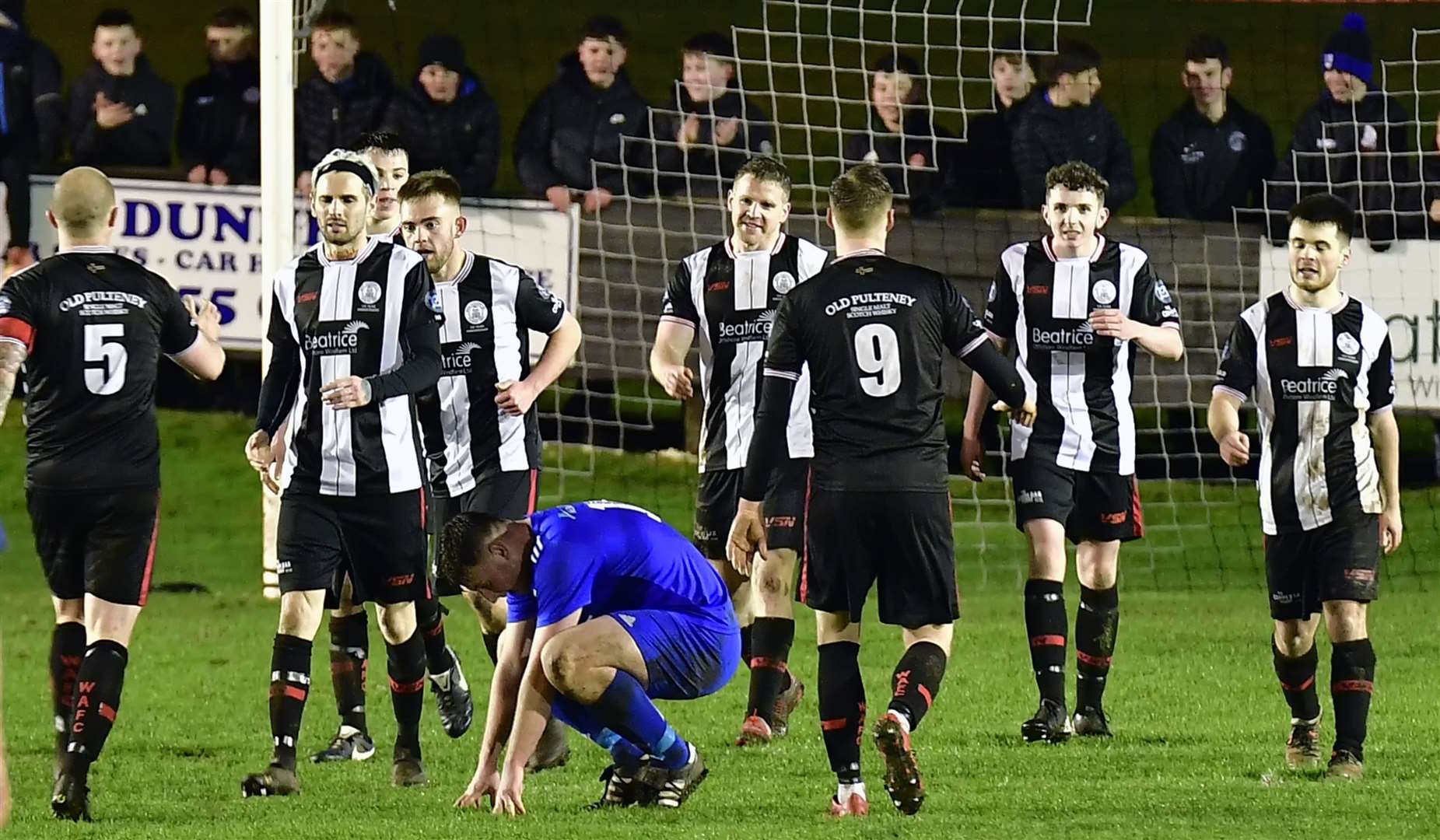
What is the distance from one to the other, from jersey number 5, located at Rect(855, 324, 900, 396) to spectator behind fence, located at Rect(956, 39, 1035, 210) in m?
6.88

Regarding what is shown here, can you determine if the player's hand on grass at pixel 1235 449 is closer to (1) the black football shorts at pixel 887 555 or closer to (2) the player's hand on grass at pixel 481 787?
(1) the black football shorts at pixel 887 555

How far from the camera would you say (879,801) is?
6332 millimetres

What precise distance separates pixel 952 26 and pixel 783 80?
6.43 ft

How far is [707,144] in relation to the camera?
1312 centimetres

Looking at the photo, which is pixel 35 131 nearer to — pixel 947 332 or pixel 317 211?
pixel 317 211

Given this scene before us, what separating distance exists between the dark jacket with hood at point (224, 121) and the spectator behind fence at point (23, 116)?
994 millimetres

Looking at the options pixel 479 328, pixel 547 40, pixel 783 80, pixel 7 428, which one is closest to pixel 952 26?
pixel 783 80

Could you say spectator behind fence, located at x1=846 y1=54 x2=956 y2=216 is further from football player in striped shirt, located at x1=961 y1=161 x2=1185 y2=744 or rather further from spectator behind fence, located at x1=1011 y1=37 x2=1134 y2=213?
football player in striped shirt, located at x1=961 y1=161 x2=1185 y2=744

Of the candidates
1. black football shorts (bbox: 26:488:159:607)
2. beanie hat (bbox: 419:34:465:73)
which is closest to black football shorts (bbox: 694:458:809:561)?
black football shorts (bbox: 26:488:159:607)

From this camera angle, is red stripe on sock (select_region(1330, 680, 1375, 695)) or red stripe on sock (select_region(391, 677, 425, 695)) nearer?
red stripe on sock (select_region(1330, 680, 1375, 695))

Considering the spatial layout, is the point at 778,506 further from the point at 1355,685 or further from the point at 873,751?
the point at 1355,685

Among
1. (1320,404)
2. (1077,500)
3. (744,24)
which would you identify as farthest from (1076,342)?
(744,24)

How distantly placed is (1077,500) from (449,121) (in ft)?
23.6

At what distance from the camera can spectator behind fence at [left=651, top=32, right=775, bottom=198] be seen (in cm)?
1329
